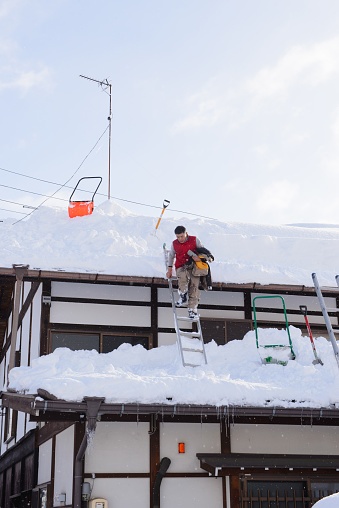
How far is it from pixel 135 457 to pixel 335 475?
3.06 meters

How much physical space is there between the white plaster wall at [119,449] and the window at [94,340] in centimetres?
238

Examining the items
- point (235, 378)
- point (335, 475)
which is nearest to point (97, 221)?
point (235, 378)

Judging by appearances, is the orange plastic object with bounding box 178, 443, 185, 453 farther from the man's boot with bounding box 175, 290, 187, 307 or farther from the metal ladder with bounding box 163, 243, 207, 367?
the man's boot with bounding box 175, 290, 187, 307

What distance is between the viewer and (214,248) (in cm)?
1280

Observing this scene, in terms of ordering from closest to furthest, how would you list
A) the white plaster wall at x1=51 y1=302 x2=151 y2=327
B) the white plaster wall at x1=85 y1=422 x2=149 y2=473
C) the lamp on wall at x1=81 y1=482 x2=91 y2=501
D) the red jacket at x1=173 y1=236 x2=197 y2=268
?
1. the lamp on wall at x1=81 y1=482 x2=91 y2=501
2. the white plaster wall at x1=85 y1=422 x2=149 y2=473
3. the red jacket at x1=173 y1=236 x2=197 y2=268
4. the white plaster wall at x1=51 y1=302 x2=151 y2=327

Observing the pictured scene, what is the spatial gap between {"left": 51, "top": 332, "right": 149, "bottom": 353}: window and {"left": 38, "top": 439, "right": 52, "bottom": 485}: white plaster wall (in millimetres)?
Answer: 1697

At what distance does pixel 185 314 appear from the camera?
37.4 feet

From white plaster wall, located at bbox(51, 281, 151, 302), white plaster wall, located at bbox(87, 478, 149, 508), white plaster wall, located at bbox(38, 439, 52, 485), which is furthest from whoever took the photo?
white plaster wall, located at bbox(51, 281, 151, 302)

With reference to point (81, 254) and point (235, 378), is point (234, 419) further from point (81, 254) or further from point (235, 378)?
point (81, 254)

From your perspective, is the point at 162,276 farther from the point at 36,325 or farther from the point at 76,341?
the point at 36,325

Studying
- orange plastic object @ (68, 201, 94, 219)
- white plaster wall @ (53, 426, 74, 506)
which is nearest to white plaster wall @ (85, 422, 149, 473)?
white plaster wall @ (53, 426, 74, 506)

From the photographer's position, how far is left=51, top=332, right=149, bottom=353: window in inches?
427

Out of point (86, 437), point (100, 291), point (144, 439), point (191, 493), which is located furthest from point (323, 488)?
point (100, 291)

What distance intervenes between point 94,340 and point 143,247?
2.37m
